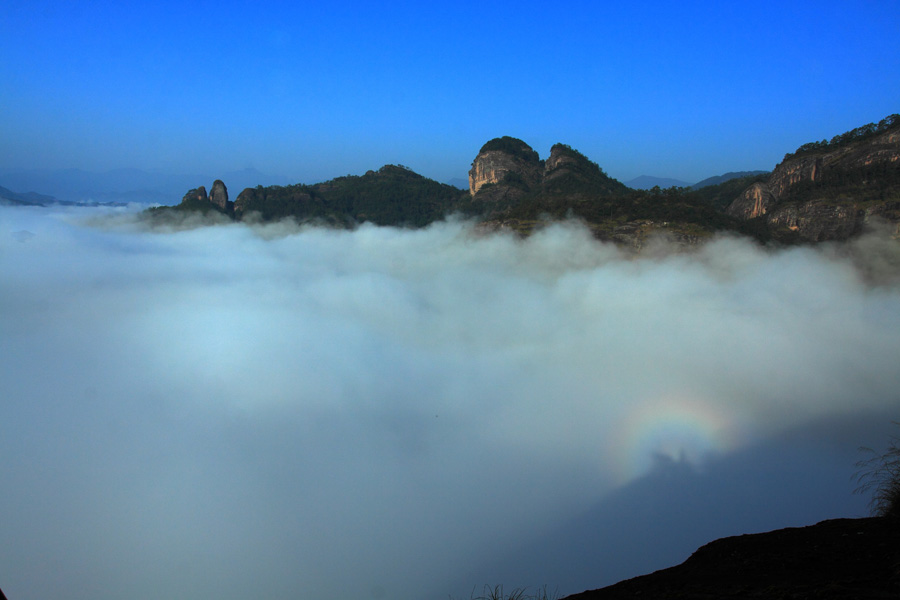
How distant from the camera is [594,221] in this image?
73438 millimetres

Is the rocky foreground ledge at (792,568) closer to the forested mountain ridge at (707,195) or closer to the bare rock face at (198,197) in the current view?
the forested mountain ridge at (707,195)

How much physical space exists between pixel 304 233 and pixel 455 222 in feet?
134

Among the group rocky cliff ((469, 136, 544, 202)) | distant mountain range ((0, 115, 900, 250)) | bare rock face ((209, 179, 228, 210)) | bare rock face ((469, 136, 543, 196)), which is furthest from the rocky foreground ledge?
bare rock face ((209, 179, 228, 210))

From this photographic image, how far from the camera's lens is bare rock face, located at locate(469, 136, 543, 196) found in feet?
359

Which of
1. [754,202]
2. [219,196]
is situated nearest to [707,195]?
[754,202]

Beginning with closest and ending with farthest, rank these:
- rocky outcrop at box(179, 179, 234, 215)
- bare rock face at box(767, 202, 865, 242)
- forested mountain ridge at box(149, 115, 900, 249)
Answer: bare rock face at box(767, 202, 865, 242) < forested mountain ridge at box(149, 115, 900, 249) < rocky outcrop at box(179, 179, 234, 215)

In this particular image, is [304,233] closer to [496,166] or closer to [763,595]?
[496,166]

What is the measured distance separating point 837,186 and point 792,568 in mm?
84110

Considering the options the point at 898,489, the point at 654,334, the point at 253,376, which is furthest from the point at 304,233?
the point at 898,489

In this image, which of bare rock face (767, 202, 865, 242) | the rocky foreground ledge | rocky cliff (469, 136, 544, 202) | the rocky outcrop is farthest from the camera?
the rocky outcrop

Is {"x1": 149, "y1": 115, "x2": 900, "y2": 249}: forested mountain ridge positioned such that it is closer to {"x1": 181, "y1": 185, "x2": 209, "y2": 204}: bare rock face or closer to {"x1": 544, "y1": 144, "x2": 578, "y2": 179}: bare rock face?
{"x1": 544, "y1": 144, "x2": 578, "y2": 179}: bare rock face

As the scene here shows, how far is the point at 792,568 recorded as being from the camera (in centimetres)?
652

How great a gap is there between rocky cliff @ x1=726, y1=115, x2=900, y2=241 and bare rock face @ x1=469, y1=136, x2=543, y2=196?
149 ft

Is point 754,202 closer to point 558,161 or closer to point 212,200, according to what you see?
point 558,161
